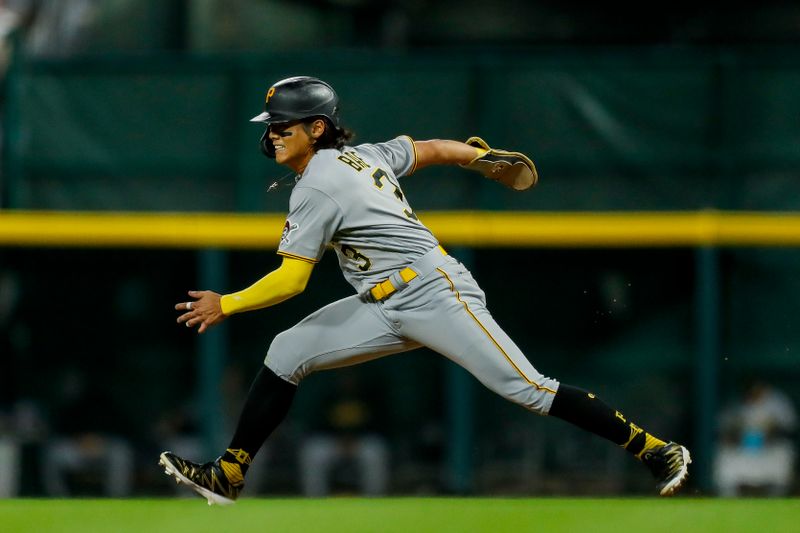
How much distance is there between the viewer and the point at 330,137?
5.94 metres

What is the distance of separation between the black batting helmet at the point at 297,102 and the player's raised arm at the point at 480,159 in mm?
515

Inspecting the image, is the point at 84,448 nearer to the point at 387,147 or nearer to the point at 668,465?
the point at 387,147

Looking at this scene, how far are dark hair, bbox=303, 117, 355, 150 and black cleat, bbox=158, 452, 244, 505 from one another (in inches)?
52.3

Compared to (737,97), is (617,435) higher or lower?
lower

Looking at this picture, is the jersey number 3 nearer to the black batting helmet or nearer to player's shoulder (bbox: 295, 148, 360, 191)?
player's shoulder (bbox: 295, 148, 360, 191)

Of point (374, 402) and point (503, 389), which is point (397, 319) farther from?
point (374, 402)

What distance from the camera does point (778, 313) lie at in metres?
10.8

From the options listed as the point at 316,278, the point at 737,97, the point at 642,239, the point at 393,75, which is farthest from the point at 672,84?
the point at 316,278

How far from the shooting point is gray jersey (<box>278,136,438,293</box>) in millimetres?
5656

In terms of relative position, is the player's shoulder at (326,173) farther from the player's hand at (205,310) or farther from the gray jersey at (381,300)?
the player's hand at (205,310)

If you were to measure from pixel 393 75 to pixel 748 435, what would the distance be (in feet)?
11.9

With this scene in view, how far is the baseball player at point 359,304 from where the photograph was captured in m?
5.69

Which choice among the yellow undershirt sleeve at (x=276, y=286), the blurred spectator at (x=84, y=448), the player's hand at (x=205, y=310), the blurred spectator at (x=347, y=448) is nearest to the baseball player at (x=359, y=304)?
the yellow undershirt sleeve at (x=276, y=286)

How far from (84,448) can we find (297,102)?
5.64 metres
